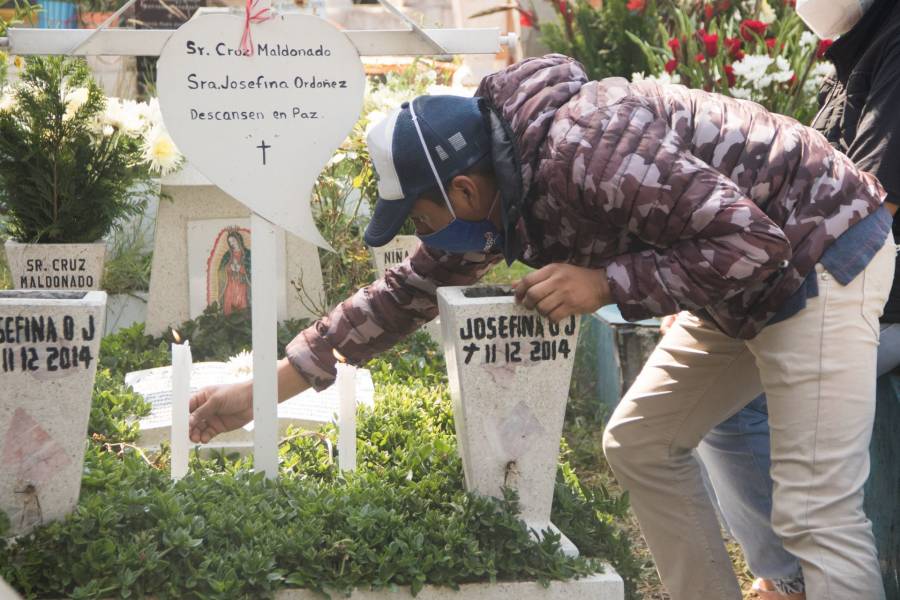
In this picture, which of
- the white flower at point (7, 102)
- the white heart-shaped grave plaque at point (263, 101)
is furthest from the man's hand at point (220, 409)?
the white flower at point (7, 102)

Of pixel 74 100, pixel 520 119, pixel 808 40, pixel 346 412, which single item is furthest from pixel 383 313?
pixel 808 40

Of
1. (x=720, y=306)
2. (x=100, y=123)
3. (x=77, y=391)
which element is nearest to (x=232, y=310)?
(x=100, y=123)

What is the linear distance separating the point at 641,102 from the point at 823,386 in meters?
0.72

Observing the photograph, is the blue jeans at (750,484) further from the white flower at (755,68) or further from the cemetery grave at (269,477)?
the white flower at (755,68)

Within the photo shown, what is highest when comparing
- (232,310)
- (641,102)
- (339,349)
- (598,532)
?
(641,102)

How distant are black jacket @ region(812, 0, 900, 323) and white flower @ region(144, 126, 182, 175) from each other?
9.35 ft

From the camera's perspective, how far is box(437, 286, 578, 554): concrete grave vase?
2412mm

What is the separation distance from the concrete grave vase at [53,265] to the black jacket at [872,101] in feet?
10.1

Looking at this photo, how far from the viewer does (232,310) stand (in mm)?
5062

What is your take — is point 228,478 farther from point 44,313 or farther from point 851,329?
point 851,329

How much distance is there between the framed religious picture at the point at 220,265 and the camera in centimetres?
504

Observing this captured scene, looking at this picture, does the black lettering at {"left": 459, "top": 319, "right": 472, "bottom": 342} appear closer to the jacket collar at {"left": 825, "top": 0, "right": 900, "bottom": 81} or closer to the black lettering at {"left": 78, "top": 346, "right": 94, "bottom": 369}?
the black lettering at {"left": 78, "top": 346, "right": 94, "bottom": 369}

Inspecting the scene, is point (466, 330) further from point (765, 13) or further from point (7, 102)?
point (765, 13)

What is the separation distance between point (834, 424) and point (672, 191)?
2.15 feet
